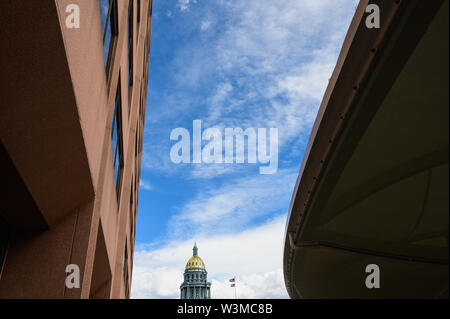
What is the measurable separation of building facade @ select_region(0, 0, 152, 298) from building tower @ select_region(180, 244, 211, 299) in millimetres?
117849

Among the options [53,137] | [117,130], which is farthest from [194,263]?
[53,137]

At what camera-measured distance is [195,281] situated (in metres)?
119

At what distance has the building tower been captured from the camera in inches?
4619

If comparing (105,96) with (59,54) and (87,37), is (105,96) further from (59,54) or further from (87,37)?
(59,54)

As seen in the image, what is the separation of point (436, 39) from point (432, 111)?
2.45 m

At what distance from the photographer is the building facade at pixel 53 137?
3726 mm

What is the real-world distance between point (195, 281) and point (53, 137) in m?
123
